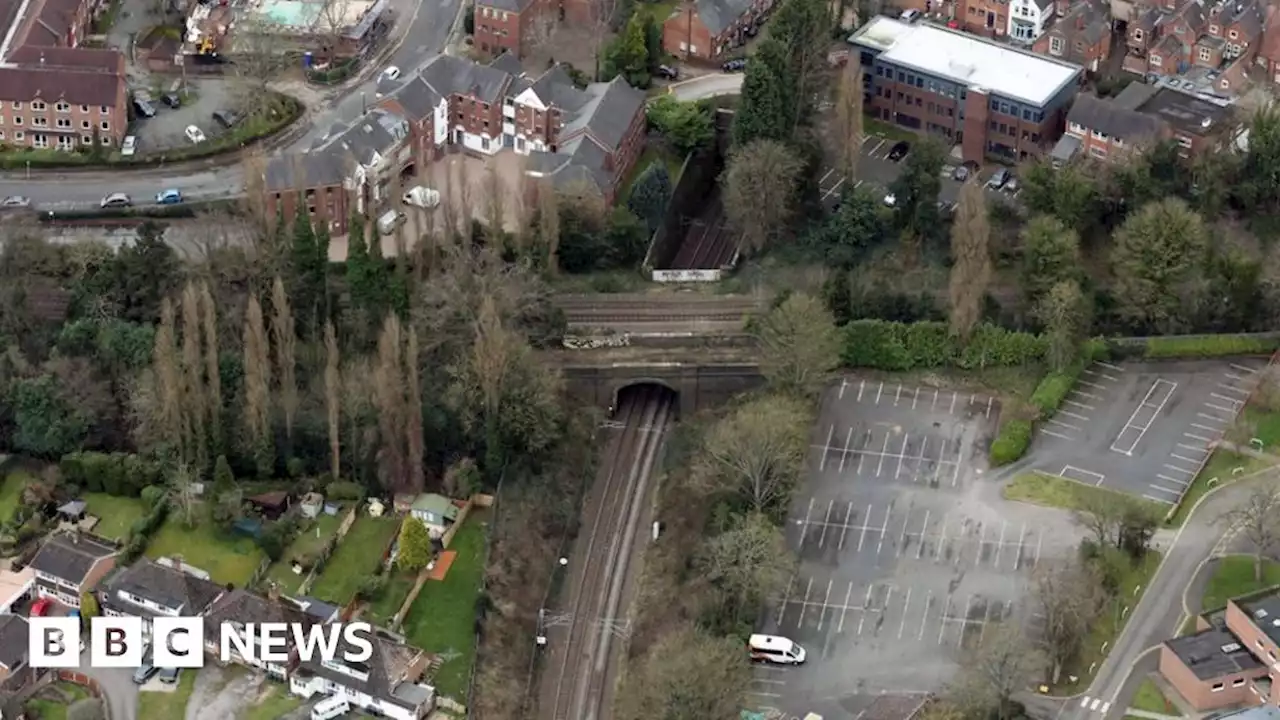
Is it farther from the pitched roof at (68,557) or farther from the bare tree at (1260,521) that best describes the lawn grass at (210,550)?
the bare tree at (1260,521)

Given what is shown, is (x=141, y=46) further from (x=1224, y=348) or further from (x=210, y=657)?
(x=1224, y=348)

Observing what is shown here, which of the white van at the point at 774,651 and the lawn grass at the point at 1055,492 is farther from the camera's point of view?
the lawn grass at the point at 1055,492

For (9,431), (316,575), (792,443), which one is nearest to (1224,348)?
(792,443)

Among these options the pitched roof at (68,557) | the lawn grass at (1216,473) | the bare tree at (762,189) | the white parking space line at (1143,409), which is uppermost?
the bare tree at (762,189)

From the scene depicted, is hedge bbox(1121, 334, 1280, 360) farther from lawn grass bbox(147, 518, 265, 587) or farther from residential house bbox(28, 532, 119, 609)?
residential house bbox(28, 532, 119, 609)

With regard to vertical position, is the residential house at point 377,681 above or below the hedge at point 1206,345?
below

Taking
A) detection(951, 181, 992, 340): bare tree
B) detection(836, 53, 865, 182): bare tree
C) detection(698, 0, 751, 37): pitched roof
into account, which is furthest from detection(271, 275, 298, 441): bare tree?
detection(698, 0, 751, 37): pitched roof

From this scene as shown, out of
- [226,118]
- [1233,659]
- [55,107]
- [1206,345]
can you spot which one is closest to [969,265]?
[1206,345]

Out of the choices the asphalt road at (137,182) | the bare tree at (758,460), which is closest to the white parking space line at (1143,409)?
the bare tree at (758,460)
